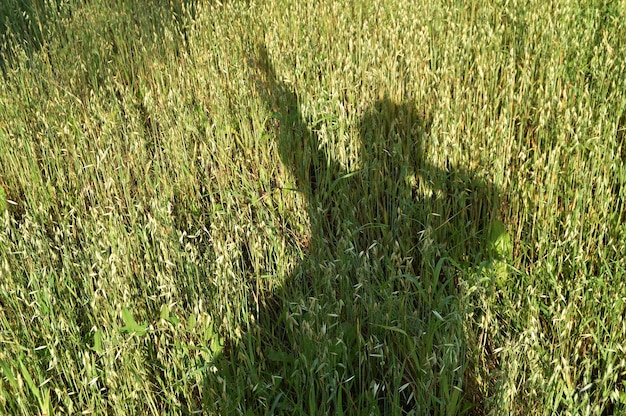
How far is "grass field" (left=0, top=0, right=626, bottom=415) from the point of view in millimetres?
1923

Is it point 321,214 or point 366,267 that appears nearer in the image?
point 366,267

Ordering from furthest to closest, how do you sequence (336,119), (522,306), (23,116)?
1. (23,116)
2. (336,119)
3. (522,306)

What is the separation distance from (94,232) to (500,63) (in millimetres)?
1964

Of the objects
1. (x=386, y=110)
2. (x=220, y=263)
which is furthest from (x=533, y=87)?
(x=220, y=263)

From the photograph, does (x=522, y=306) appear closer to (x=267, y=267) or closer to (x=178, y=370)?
(x=267, y=267)

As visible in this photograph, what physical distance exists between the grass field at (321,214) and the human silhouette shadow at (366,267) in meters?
0.01

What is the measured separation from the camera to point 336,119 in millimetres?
2982

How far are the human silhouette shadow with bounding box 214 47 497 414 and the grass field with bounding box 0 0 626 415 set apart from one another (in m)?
0.01

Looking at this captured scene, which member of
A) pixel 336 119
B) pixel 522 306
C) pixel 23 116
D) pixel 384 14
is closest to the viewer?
pixel 522 306

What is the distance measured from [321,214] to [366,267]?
0.46m

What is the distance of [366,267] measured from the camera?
6.95 feet

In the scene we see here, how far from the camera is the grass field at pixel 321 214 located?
192cm

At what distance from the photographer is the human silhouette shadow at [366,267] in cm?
192

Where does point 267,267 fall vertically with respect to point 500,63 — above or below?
below
